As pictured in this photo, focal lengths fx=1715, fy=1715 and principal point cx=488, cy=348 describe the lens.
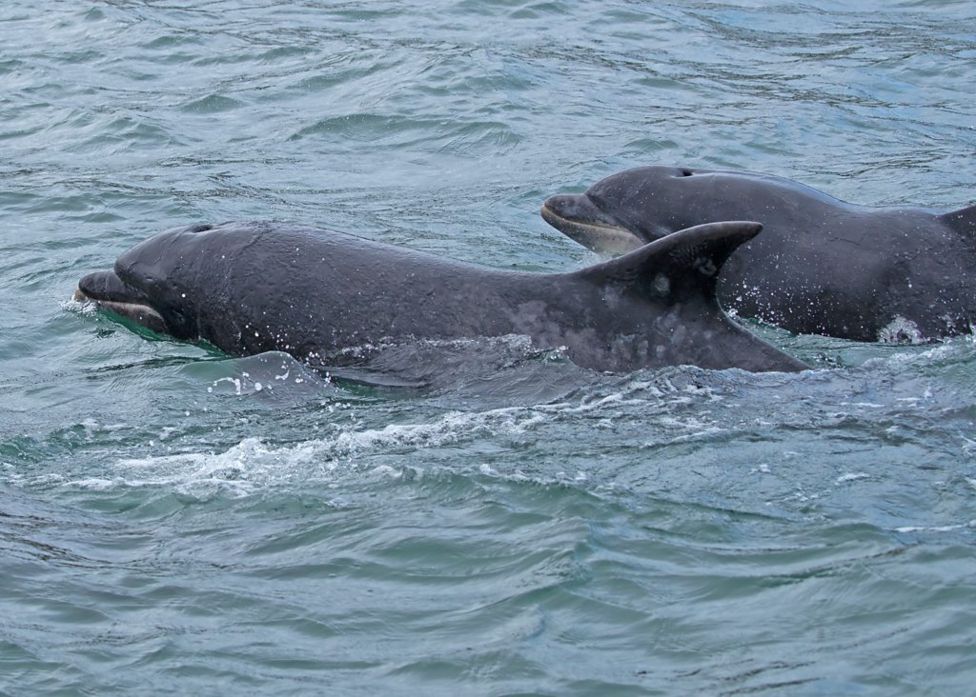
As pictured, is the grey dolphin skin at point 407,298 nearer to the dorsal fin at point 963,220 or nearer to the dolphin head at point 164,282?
the dolphin head at point 164,282

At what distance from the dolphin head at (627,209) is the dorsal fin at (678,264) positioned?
91.9 inches

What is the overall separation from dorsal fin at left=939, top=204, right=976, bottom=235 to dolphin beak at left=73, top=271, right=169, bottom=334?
588 centimetres

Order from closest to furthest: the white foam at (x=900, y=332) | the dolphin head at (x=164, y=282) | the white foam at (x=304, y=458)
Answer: the white foam at (x=304, y=458) < the dolphin head at (x=164, y=282) < the white foam at (x=900, y=332)

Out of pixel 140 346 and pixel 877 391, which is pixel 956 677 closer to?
pixel 877 391

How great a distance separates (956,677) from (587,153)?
12.6 meters

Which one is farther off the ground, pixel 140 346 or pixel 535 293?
pixel 535 293

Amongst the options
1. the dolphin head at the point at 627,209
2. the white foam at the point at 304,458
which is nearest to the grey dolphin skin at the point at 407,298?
the white foam at the point at 304,458

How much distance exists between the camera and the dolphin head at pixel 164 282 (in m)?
12.3

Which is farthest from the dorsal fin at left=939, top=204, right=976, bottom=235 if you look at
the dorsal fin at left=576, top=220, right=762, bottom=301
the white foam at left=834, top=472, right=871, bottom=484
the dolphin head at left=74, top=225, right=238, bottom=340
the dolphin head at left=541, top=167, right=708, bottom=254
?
the dolphin head at left=74, top=225, right=238, bottom=340

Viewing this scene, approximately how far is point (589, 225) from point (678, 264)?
3.35 m

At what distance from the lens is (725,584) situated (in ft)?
26.6

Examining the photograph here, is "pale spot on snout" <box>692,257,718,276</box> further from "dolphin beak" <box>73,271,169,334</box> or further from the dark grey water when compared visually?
"dolphin beak" <box>73,271,169,334</box>

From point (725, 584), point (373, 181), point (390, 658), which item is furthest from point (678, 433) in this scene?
point (373, 181)

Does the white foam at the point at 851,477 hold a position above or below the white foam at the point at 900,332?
above
